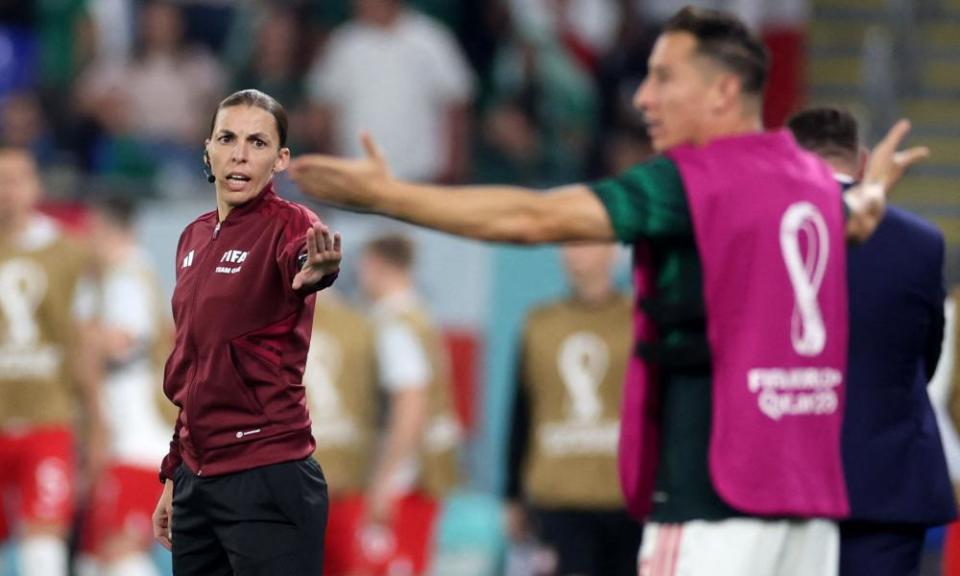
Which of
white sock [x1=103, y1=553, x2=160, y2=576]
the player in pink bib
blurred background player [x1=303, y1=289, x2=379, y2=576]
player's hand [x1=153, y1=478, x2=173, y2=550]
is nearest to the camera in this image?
player's hand [x1=153, y1=478, x2=173, y2=550]

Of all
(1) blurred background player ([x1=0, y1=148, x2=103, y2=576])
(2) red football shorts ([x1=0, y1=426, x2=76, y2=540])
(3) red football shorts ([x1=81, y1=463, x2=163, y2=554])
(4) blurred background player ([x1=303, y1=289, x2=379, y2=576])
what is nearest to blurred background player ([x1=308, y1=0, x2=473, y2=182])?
(4) blurred background player ([x1=303, y1=289, x2=379, y2=576])

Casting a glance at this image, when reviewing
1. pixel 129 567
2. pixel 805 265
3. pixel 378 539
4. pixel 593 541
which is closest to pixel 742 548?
pixel 805 265

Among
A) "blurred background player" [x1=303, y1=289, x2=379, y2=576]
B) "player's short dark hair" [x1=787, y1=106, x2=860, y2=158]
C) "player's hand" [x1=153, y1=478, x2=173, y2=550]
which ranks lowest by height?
"blurred background player" [x1=303, y1=289, x2=379, y2=576]

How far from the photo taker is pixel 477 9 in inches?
504

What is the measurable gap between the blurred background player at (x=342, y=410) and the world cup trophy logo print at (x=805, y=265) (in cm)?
523

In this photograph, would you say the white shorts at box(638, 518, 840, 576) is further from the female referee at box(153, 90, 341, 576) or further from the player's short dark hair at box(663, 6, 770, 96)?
the player's short dark hair at box(663, 6, 770, 96)

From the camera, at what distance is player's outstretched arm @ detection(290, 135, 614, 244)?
3996 millimetres

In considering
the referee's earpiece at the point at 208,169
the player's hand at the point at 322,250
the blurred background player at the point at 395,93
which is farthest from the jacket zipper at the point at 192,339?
the blurred background player at the point at 395,93

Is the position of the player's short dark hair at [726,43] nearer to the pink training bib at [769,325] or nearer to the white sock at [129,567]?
the pink training bib at [769,325]

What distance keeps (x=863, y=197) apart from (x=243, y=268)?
1.60 metres

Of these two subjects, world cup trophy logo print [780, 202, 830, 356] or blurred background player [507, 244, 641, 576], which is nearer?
world cup trophy logo print [780, 202, 830, 356]

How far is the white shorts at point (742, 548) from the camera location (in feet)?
14.5

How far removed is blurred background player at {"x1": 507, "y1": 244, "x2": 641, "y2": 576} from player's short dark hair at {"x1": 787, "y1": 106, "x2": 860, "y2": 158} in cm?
312

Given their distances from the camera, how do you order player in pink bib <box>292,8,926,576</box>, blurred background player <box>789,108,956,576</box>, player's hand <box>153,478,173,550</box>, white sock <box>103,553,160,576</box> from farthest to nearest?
white sock <box>103,553,160,576</box>, blurred background player <box>789,108,956,576</box>, player in pink bib <box>292,8,926,576</box>, player's hand <box>153,478,173,550</box>
